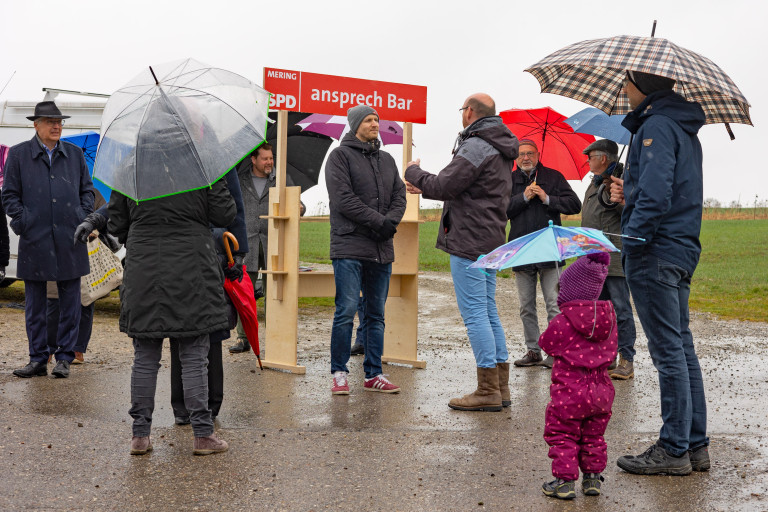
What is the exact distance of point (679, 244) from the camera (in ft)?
16.3

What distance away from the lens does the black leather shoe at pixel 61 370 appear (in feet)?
24.8

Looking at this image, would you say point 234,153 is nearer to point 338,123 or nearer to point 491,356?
point 491,356

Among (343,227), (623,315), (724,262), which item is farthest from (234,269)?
(724,262)

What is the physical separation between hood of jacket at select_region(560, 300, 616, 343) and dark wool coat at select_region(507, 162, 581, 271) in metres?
4.18

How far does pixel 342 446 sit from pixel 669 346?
2.03m

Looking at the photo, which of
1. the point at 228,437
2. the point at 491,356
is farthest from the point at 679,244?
the point at 228,437

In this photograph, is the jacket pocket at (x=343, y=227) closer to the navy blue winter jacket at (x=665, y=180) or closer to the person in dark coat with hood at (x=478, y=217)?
the person in dark coat with hood at (x=478, y=217)

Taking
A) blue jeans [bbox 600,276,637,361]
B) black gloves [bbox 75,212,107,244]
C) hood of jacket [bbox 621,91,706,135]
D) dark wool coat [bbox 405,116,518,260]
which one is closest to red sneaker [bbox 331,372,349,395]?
dark wool coat [bbox 405,116,518,260]

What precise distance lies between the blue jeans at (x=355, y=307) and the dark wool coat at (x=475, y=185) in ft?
2.79

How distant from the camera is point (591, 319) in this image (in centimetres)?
439

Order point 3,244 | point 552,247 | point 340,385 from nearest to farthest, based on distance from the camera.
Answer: point 552,247
point 340,385
point 3,244

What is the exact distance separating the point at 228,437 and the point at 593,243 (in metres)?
Result: 2.68

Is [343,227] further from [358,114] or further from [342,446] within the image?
[342,446]

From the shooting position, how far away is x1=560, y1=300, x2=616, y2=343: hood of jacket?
4395mm
